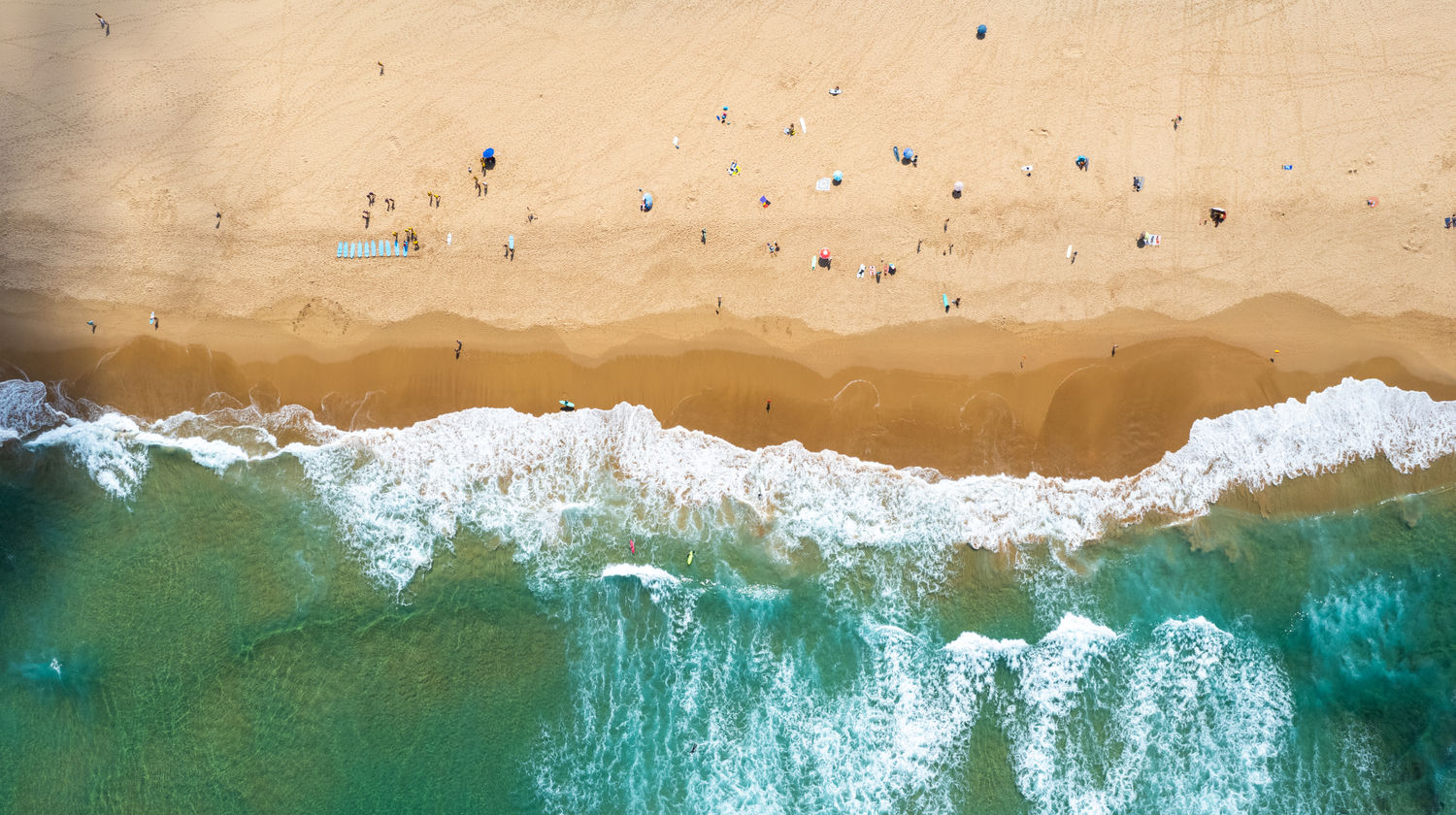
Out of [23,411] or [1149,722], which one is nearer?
[1149,722]

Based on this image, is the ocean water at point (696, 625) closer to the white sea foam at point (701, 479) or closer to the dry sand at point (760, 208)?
the white sea foam at point (701, 479)

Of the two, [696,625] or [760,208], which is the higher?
[760,208]

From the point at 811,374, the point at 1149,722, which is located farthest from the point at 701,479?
the point at 1149,722

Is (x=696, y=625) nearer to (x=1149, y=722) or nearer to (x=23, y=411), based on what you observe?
(x=1149, y=722)

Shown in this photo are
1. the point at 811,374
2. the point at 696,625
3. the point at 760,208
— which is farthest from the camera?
the point at 760,208

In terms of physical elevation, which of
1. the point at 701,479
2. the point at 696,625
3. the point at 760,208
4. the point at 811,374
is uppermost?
the point at 760,208

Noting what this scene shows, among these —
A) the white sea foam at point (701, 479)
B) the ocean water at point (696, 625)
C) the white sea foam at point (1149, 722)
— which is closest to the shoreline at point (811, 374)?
the white sea foam at point (701, 479)

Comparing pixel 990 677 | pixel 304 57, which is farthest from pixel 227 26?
pixel 990 677
